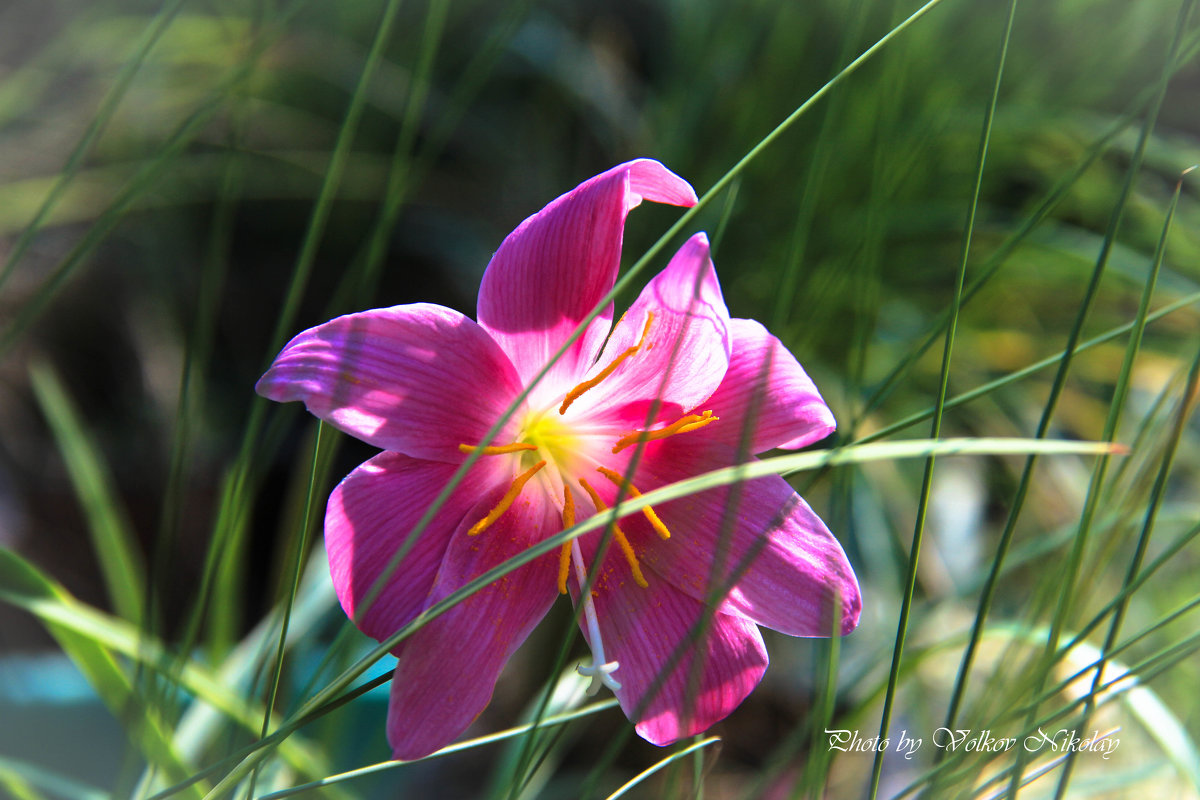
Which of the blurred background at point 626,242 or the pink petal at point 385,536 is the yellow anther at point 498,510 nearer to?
the pink petal at point 385,536

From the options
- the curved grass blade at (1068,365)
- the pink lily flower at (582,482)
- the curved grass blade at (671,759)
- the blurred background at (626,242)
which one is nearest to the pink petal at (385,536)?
the pink lily flower at (582,482)

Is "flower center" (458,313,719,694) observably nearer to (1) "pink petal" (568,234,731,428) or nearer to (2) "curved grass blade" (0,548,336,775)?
(1) "pink petal" (568,234,731,428)

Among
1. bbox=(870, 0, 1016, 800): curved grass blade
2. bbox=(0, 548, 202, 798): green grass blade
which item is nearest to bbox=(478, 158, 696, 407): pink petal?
bbox=(870, 0, 1016, 800): curved grass blade

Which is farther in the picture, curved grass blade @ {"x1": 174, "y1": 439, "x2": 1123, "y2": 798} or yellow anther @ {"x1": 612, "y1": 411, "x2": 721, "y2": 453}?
yellow anther @ {"x1": 612, "y1": 411, "x2": 721, "y2": 453}

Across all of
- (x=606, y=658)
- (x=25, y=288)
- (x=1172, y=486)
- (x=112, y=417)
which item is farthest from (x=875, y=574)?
(x=25, y=288)

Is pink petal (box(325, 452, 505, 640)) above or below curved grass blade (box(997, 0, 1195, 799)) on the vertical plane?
below

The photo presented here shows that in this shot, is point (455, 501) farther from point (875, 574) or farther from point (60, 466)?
point (60, 466)
